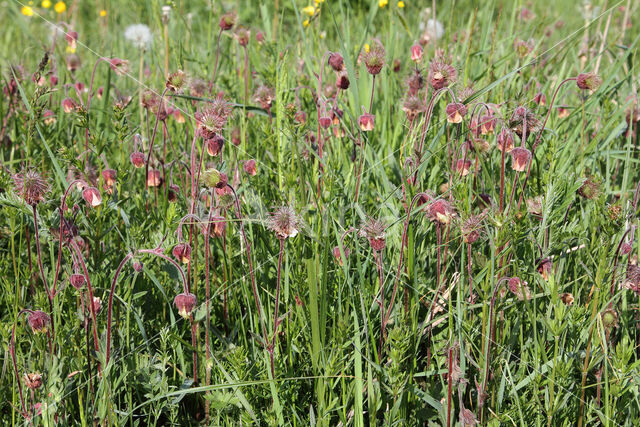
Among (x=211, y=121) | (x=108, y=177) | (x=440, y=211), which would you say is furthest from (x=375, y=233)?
(x=108, y=177)

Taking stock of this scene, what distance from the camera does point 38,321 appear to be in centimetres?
183

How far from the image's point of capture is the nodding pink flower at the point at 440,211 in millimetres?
1903

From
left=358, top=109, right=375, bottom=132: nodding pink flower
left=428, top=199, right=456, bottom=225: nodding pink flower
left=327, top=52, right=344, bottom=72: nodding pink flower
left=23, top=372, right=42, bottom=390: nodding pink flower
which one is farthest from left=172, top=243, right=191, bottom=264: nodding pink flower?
left=327, top=52, right=344, bottom=72: nodding pink flower

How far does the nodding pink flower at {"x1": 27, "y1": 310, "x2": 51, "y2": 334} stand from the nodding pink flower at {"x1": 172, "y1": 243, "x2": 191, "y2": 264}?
0.40 metres

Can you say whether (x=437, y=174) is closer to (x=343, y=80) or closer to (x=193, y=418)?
(x=343, y=80)

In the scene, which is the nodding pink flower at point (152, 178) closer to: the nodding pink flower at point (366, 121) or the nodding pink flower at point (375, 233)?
the nodding pink flower at point (366, 121)

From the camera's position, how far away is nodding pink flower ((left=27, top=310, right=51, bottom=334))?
5.99 feet

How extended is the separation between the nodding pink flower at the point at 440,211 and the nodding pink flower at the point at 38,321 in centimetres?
111

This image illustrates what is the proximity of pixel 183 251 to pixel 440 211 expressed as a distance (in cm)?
77

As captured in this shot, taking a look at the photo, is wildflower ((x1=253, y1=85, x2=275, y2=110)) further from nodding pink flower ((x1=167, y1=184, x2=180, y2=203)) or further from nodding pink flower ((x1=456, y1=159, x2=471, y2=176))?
nodding pink flower ((x1=456, y1=159, x2=471, y2=176))

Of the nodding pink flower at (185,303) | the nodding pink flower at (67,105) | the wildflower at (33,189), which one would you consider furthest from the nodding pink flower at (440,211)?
the nodding pink flower at (67,105)

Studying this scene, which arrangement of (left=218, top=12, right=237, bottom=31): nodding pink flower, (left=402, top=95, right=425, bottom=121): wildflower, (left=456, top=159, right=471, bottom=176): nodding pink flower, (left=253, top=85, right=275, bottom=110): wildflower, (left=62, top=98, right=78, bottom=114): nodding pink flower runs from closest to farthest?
(left=456, top=159, right=471, bottom=176): nodding pink flower → (left=402, top=95, right=425, bottom=121): wildflower → (left=253, top=85, right=275, bottom=110): wildflower → (left=62, top=98, right=78, bottom=114): nodding pink flower → (left=218, top=12, right=237, bottom=31): nodding pink flower

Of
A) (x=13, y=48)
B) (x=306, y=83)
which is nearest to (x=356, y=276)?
(x=306, y=83)

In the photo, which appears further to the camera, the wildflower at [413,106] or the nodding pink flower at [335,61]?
the nodding pink flower at [335,61]
